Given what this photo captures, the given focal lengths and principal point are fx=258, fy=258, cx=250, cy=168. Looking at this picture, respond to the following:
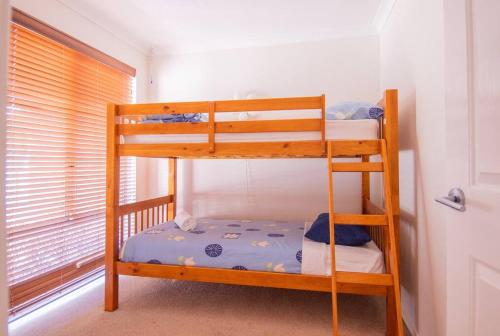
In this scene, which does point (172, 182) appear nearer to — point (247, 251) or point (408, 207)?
point (247, 251)

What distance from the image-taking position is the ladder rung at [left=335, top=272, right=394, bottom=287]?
1.49 m

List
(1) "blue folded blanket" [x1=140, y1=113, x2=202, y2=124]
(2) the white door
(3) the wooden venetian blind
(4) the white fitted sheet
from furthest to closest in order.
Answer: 1. (1) "blue folded blanket" [x1=140, y1=113, x2=202, y2=124]
2. (3) the wooden venetian blind
3. (4) the white fitted sheet
4. (2) the white door

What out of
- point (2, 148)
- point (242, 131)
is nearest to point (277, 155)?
point (242, 131)

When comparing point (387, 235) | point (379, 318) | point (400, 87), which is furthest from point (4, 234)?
point (400, 87)

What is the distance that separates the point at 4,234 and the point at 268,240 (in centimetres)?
146

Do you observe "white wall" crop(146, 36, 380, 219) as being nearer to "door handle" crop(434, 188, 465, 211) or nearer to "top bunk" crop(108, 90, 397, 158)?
"top bunk" crop(108, 90, 397, 158)

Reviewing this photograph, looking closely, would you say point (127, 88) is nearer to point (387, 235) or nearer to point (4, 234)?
point (4, 234)

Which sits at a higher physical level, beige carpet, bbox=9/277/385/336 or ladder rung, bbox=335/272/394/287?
ladder rung, bbox=335/272/394/287

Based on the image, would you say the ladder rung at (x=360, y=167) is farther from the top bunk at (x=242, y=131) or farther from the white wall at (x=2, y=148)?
the white wall at (x=2, y=148)

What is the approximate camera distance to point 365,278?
1.50 metres

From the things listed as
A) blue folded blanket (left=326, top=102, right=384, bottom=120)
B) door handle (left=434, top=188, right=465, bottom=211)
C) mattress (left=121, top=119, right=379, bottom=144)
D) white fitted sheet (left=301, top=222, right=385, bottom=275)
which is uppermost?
blue folded blanket (left=326, top=102, right=384, bottom=120)

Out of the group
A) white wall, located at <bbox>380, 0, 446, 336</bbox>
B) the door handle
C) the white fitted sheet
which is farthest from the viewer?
the white fitted sheet

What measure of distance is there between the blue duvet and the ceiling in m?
2.01

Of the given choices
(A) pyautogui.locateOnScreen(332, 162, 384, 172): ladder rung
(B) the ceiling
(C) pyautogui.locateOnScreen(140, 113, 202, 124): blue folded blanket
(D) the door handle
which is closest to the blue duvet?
(A) pyautogui.locateOnScreen(332, 162, 384, 172): ladder rung
